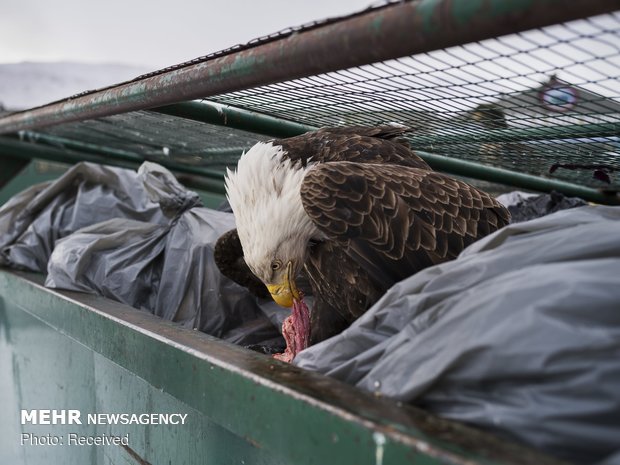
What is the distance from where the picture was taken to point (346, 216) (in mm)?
1685

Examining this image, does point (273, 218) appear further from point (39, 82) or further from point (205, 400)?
point (39, 82)

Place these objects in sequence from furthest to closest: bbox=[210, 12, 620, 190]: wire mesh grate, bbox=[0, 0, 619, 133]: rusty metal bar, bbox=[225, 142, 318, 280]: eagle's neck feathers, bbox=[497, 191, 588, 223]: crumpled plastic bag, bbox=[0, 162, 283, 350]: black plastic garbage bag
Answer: bbox=[497, 191, 588, 223]: crumpled plastic bag → bbox=[0, 162, 283, 350]: black plastic garbage bag → bbox=[225, 142, 318, 280]: eagle's neck feathers → bbox=[210, 12, 620, 190]: wire mesh grate → bbox=[0, 0, 619, 133]: rusty metal bar

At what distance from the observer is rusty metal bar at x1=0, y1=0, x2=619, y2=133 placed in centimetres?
87

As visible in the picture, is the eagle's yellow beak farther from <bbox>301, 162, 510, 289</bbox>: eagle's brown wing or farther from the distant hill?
the distant hill

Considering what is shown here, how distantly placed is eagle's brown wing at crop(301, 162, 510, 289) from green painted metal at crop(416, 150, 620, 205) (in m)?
1.19

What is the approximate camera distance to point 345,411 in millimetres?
973

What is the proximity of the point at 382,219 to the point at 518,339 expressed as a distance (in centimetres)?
80

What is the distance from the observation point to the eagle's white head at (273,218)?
1.90 meters

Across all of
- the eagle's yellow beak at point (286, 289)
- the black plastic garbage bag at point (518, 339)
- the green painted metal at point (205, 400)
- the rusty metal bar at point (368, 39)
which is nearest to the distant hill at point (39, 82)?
the green painted metal at point (205, 400)

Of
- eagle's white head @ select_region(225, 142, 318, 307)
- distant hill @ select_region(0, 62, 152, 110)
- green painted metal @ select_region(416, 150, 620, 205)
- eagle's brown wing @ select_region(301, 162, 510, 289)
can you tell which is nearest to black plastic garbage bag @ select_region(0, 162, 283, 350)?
eagle's white head @ select_region(225, 142, 318, 307)

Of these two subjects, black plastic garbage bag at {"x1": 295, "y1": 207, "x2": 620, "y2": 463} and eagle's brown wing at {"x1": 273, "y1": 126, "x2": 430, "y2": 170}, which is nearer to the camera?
black plastic garbage bag at {"x1": 295, "y1": 207, "x2": 620, "y2": 463}

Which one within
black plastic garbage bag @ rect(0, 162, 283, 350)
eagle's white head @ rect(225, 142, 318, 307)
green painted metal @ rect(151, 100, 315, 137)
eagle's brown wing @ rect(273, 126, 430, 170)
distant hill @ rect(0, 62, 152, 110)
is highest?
distant hill @ rect(0, 62, 152, 110)

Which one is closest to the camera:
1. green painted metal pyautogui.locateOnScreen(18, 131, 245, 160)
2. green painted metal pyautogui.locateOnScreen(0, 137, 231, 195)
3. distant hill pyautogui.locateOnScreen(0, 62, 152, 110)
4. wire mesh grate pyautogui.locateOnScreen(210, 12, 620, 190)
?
wire mesh grate pyautogui.locateOnScreen(210, 12, 620, 190)

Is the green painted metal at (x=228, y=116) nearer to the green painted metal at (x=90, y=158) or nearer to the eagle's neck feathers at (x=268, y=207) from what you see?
the eagle's neck feathers at (x=268, y=207)
